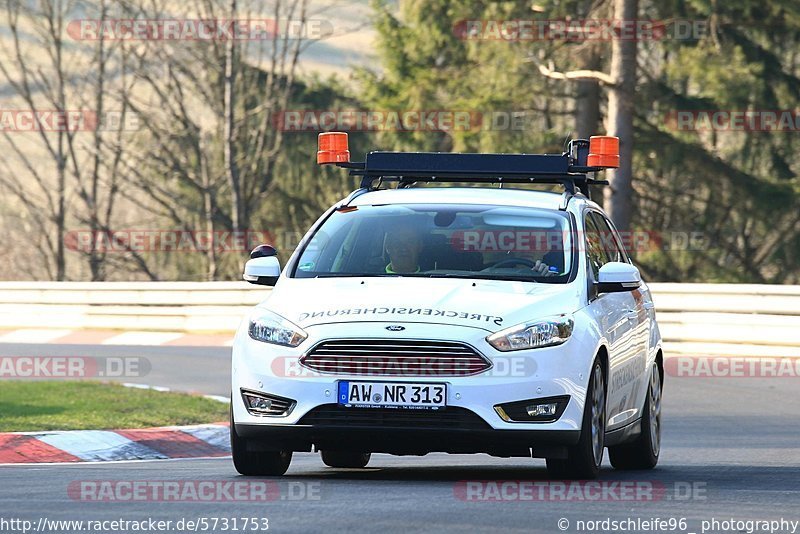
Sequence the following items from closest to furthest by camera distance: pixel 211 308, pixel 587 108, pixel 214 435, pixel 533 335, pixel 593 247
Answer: pixel 533 335, pixel 593 247, pixel 214 435, pixel 211 308, pixel 587 108

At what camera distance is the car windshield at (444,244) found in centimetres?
1000

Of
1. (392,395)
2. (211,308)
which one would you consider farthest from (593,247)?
(211,308)

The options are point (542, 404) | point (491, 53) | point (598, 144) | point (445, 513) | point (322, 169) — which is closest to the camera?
point (445, 513)

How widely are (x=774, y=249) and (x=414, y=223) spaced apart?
24.2 m

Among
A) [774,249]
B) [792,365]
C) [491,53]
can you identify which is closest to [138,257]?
[491,53]

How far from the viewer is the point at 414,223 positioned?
1037cm

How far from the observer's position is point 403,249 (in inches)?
401

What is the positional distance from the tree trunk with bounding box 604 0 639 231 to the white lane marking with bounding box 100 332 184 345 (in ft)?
23.8

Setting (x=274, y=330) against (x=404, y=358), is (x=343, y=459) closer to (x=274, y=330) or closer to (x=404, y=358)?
(x=274, y=330)

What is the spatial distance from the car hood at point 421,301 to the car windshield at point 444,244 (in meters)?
0.25

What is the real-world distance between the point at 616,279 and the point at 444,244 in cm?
99

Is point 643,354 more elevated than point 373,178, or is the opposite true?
point 373,178

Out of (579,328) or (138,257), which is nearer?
(579,328)

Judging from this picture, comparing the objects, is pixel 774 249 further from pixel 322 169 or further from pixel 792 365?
pixel 792 365
